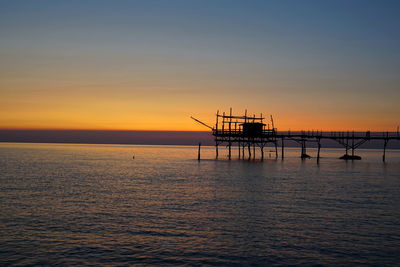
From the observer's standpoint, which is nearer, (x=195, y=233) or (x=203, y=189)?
(x=195, y=233)

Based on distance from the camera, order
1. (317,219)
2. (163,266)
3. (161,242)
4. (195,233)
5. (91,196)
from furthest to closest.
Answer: (91,196) < (317,219) < (195,233) < (161,242) < (163,266)

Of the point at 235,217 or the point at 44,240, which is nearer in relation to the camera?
the point at 44,240

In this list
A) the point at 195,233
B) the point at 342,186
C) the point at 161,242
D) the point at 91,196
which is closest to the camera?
the point at 161,242

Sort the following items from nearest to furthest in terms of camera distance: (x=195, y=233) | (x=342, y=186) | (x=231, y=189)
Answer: (x=195, y=233) < (x=231, y=189) < (x=342, y=186)

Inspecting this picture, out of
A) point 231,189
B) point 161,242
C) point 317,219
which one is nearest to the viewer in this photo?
point 161,242

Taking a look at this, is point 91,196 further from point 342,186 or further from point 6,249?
point 342,186

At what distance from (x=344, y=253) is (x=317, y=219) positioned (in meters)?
6.24

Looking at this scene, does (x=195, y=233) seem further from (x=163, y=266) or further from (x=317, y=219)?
(x=317, y=219)

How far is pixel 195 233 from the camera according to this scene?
18.5 meters

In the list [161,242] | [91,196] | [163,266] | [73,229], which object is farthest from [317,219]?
[91,196]

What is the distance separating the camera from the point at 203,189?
35.3m

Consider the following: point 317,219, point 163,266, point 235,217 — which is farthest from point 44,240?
point 317,219

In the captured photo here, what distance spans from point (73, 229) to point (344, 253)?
12.8 m

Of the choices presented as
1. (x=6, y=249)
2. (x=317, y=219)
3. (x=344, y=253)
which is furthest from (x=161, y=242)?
(x=317, y=219)
